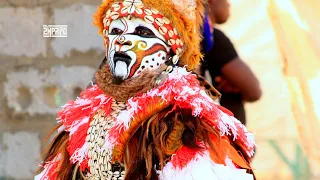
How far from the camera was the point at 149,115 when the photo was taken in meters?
2.30

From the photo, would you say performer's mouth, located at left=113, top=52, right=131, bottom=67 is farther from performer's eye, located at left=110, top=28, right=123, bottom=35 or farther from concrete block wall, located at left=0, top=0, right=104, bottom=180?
concrete block wall, located at left=0, top=0, right=104, bottom=180

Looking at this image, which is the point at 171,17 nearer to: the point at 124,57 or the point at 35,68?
the point at 124,57

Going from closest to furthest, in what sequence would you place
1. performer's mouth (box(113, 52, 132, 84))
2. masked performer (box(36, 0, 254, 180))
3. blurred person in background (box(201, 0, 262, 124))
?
masked performer (box(36, 0, 254, 180)) < performer's mouth (box(113, 52, 132, 84)) < blurred person in background (box(201, 0, 262, 124))

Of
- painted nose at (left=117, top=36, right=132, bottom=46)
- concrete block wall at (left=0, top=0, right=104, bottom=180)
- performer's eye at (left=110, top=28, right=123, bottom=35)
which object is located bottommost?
concrete block wall at (left=0, top=0, right=104, bottom=180)

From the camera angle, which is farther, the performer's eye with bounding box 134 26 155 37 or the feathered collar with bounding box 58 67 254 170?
the performer's eye with bounding box 134 26 155 37

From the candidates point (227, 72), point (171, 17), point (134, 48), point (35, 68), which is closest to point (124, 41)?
point (134, 48)

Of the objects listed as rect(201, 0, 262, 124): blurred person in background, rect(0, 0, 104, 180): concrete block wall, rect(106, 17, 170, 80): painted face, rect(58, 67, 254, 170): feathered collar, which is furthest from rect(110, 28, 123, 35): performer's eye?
rect(0, 0, 104, 180): concrete block wall

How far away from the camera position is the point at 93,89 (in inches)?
101

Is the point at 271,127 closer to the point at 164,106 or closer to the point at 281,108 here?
the point at 281,108

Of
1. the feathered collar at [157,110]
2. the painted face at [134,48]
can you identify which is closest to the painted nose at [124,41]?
the painted face at [134,48]

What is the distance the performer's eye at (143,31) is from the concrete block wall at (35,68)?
165 cm

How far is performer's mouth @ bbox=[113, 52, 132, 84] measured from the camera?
239 cm

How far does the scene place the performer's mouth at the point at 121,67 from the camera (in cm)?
239

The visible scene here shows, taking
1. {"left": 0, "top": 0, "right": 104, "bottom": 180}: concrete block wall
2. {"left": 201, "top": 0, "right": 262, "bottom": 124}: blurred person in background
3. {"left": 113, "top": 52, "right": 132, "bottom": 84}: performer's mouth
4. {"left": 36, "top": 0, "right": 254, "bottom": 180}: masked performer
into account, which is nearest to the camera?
A: {"left": 36, "top": 0, "right": 254, "bottom": 180}: masked performer
